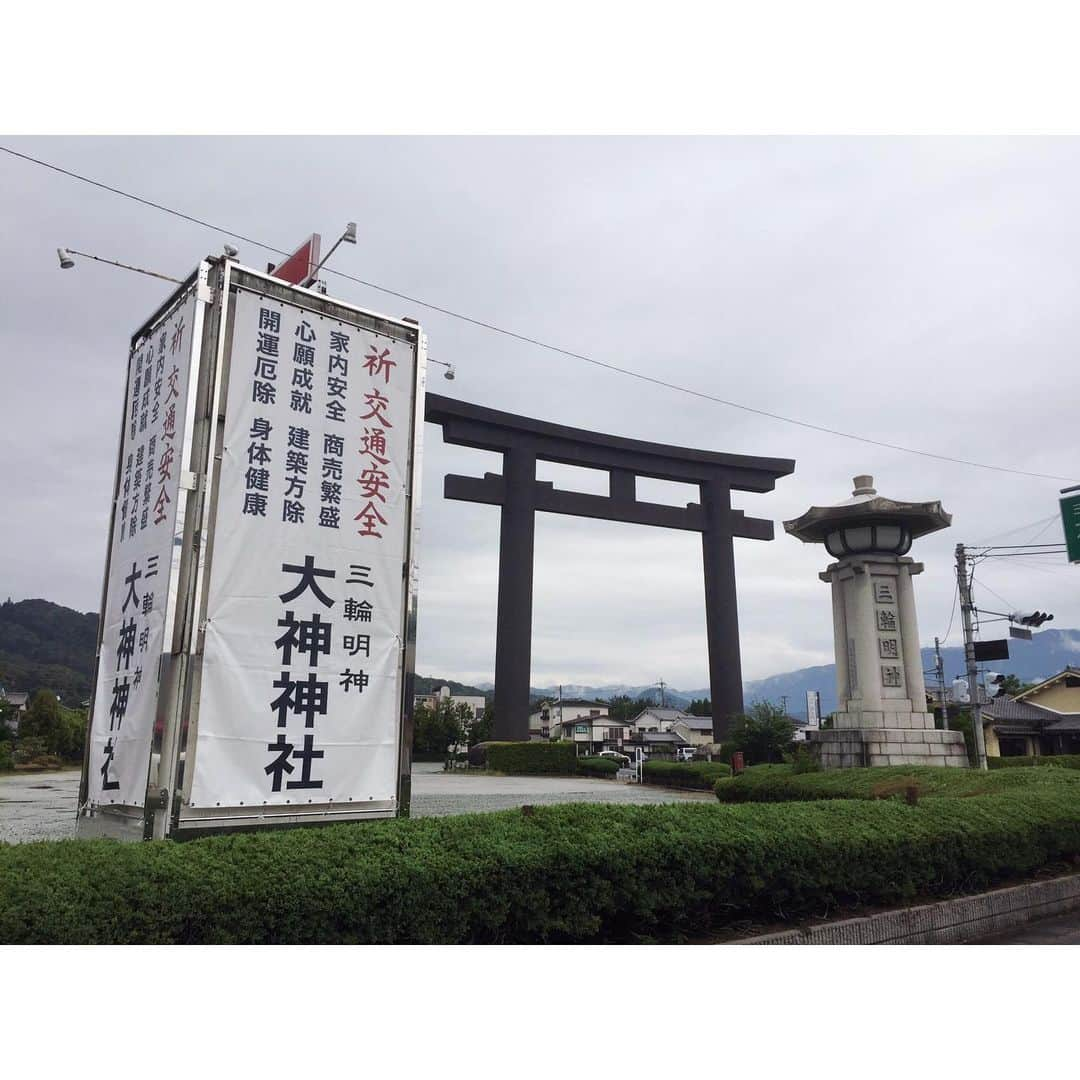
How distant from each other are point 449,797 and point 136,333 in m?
10.8

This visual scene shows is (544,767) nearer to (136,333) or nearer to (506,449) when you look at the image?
(506,449)

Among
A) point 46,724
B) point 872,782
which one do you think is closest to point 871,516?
point 872,782

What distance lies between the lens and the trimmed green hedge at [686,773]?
18266 millimetres

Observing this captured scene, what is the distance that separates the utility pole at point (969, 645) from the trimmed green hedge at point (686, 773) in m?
5.95

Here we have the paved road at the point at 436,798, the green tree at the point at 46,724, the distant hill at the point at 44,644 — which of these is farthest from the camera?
the distant hill at the point at 44,644

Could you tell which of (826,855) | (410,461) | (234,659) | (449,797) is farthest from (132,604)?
(449,797)

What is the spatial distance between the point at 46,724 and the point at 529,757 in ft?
58.8

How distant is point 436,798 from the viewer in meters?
14.0

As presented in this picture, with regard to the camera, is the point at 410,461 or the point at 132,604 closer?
the point at 132,604

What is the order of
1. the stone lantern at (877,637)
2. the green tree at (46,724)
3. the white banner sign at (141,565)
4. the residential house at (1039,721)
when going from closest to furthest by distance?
the white banner sign at (141,565) → the stone lantern at (877,637) → the green tree at (46,724) → the residential house at (1039,721)

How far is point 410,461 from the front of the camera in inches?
219

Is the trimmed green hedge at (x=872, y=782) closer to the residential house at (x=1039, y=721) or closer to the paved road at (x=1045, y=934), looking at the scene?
the paved road at (x=1045, y=934)

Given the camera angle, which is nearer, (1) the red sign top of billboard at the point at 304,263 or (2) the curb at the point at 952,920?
(2) the curb at the point at 952,920

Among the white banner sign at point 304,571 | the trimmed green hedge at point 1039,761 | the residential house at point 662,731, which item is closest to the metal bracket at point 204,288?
the white banner sign at point 304,571
